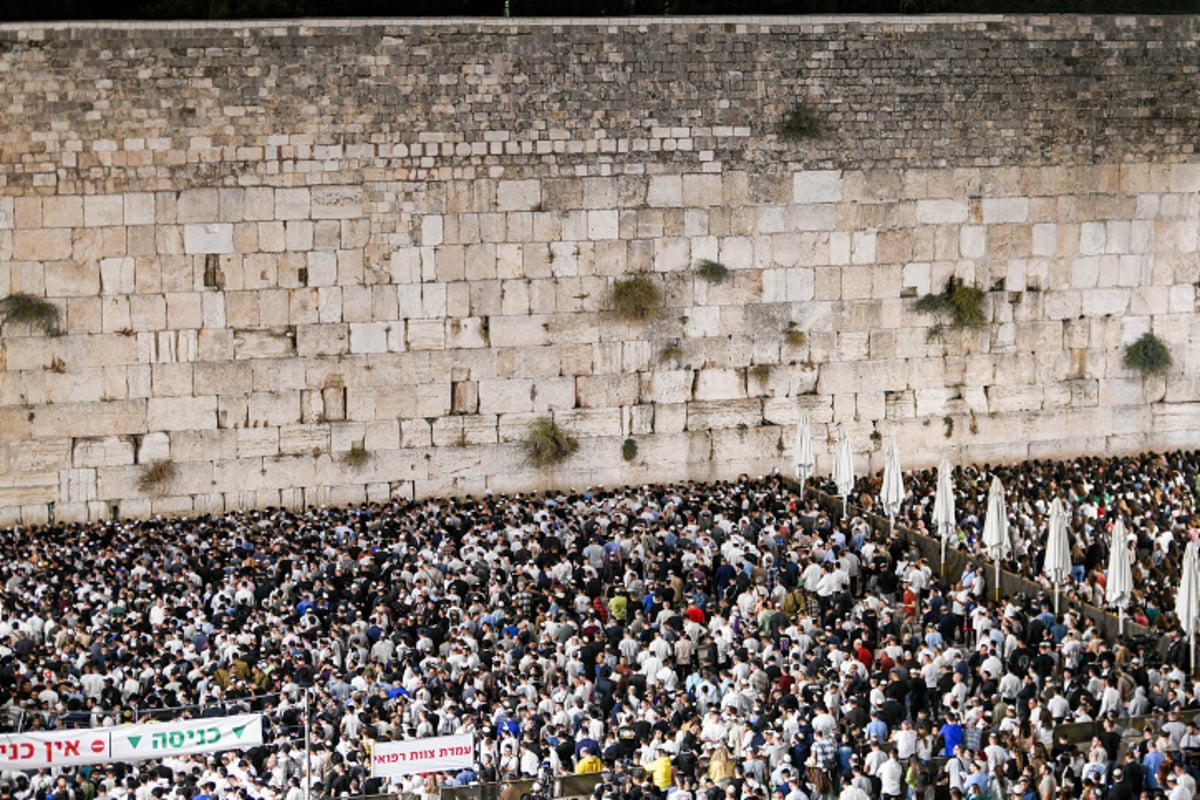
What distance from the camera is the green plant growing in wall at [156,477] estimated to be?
23859 mm

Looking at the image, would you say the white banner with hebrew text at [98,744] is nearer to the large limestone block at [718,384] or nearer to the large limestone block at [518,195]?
the large limestone block at [518,195]

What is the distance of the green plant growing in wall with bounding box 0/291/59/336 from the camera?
2327 centimetres

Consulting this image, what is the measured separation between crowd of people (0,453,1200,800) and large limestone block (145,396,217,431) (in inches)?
50.5

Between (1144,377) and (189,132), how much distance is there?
47.0ft

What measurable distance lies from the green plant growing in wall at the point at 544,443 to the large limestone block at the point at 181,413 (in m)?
4.30

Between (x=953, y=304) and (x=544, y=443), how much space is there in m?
6.32

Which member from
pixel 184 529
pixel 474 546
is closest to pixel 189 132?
pixel 184 529

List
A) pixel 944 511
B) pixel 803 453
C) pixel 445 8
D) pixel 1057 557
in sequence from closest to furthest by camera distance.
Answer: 1. pixel 1057 557
2. pixel 944 511
3. pixel 803 453
4. pixel 445 8

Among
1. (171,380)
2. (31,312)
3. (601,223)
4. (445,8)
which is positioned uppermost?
(445,8)

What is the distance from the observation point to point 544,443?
24.9 m

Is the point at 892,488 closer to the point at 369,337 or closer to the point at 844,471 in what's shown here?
the point at 844,471

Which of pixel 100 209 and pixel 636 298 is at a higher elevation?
pixel 100 209

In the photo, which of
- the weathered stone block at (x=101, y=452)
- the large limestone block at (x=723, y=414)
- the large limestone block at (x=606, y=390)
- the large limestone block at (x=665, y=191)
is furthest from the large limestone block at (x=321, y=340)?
the large limestone block at (x=723, y=414)

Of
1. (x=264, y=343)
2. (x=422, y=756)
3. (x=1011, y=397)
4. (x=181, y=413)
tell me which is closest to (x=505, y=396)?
(x=264, y=343)
